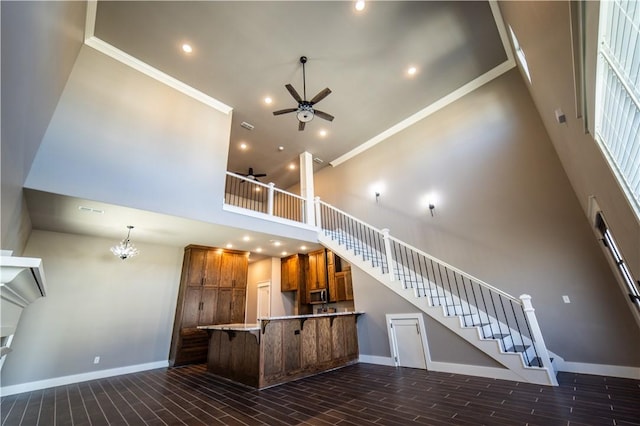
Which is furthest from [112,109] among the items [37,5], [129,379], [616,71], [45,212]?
Answer: [616,71]

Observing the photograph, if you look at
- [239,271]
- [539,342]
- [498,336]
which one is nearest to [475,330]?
[498,336]

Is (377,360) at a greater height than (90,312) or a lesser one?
lesser

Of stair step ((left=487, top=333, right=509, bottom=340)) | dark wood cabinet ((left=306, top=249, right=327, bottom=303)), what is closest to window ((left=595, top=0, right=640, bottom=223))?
stair step ((left=487, top=333, right=509, bottom=340))

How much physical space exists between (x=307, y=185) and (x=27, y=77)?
19.9ft

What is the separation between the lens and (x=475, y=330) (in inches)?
165

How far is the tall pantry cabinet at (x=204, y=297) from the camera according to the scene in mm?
6223

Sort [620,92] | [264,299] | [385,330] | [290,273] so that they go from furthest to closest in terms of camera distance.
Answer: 1. [264,299]
2. [290,273]
3. [385,330]
4. [620,92]

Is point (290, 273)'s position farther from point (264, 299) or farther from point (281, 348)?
point (281, 348)

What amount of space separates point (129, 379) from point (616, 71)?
7.76 metres

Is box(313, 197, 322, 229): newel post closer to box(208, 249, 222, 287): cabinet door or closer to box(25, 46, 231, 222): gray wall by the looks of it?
box(25, 46, 231, 222): gray wall

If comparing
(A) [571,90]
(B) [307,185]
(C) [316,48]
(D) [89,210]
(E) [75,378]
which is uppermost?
(C) [316,48]

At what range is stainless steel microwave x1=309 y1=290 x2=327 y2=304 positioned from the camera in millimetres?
7670

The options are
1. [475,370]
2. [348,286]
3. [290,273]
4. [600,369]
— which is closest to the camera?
[600,369]

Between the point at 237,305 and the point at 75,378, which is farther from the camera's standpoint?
the point at 237,305
